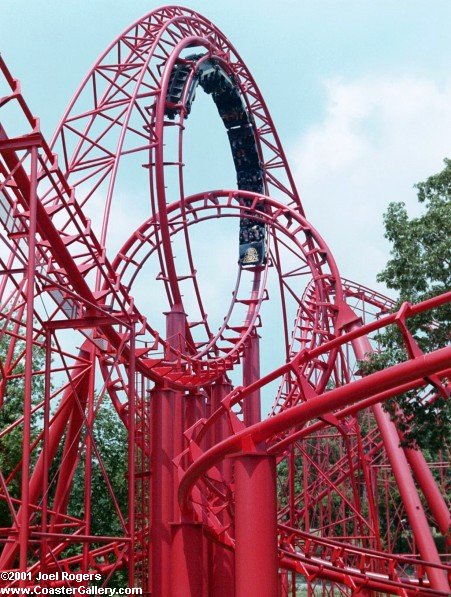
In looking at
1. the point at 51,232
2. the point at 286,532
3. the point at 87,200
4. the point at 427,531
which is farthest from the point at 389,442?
the point at 51,232

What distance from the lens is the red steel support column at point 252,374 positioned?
58.1 ft

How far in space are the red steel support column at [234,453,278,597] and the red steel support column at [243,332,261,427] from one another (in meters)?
8.84

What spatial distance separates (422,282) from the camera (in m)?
11.5

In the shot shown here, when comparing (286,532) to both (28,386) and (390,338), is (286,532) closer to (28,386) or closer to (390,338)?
(390,338)

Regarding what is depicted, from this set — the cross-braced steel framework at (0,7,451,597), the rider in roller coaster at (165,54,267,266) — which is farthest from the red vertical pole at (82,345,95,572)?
the rider in roller coaster at (165,54,267,266)

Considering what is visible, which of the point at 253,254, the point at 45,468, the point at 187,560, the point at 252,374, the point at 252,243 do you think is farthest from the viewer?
the point at 252,243

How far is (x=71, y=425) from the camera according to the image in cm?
1283

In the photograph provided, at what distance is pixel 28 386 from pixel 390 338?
19.7ft

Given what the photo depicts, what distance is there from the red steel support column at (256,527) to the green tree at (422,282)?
303 centimetres

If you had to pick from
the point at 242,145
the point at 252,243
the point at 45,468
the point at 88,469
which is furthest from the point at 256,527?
the point at 242,145

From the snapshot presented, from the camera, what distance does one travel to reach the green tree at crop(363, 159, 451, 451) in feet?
36.2

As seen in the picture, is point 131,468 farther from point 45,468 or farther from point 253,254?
point 253,254

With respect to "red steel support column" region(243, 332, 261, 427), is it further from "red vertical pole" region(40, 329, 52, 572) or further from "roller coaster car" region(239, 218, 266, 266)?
"red vertical pole" region(40, 329, 52, 572)

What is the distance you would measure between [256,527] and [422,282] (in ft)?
14.7
